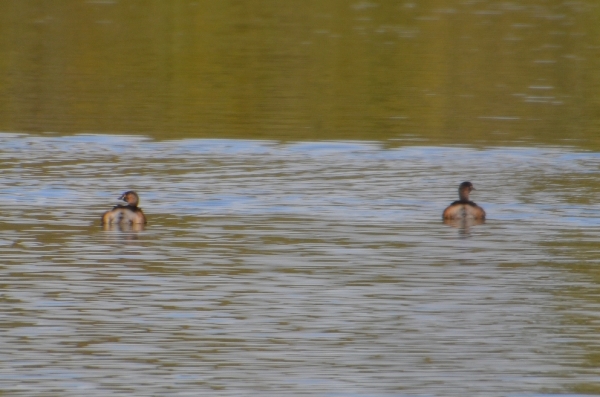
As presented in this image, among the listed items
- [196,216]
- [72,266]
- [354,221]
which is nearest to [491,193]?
[354,221]

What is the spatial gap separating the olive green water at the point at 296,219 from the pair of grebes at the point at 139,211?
0.62 ft

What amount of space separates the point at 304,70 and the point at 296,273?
19936 millimetres

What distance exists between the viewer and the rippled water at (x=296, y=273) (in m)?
10.8

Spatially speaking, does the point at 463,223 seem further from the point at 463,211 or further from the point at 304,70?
the point at 304,70

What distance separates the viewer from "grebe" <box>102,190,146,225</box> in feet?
55.5

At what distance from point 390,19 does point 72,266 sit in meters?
34.0

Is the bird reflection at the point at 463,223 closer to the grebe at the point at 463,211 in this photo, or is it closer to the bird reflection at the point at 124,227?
the grebe at the point at 463,211

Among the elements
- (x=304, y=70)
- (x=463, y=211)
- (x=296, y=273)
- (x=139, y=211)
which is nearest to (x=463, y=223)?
(x=463, y=211)

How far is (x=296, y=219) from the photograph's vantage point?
17.8 m

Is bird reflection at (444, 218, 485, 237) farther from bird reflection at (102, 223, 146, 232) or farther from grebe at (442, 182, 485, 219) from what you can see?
bird reflection at (102, 223, 146, 232)

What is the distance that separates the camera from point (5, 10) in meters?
47.1

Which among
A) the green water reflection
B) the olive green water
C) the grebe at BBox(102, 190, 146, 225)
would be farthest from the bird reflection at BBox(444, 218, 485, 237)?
the green water reflection

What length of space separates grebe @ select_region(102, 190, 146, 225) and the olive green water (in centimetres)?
18

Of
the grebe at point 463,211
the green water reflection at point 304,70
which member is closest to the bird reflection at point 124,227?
the grebe at point 463,211
